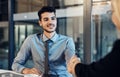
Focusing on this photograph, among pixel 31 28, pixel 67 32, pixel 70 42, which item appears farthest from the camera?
pixel 31 28

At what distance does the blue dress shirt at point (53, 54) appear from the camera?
2.47 metres

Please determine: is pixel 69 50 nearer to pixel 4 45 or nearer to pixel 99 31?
pixel 99 31

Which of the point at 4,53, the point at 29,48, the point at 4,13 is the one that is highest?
the point at 4,13

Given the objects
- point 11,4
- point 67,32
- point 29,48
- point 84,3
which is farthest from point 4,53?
point 29,48

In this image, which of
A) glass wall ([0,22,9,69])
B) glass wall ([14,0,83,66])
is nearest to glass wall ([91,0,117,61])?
glass wall ([14,0,83,66])

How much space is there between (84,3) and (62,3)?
1.61 ft

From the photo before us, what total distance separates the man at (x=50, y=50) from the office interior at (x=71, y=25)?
0.73 metres

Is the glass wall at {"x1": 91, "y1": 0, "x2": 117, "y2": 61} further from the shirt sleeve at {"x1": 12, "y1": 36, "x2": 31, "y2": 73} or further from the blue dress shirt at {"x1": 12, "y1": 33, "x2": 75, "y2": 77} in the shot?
the shirt sleeve at {"x1": 12, "y1": 36, "x2": 31, "y2": 73}

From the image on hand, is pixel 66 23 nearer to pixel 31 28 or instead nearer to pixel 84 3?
pixel 84 3

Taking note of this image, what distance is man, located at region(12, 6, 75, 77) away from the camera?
2.47m

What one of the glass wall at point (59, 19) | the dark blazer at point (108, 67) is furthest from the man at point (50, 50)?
the dark blazer at point (108, 67)

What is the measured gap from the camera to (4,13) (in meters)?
4.83

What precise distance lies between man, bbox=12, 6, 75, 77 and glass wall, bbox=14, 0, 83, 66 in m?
1.14

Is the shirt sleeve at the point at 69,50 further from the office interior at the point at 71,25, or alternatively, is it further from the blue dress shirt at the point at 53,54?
the office interior at the point at 71,25
